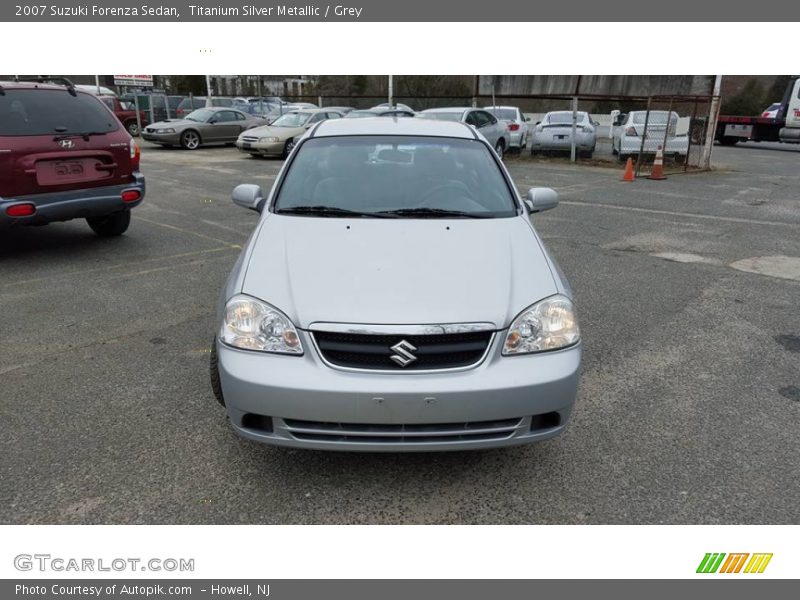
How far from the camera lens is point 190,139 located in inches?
809

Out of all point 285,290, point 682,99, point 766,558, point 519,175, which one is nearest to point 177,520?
point 285,290

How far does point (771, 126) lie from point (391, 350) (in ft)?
91.4

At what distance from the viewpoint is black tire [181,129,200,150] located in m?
20.3

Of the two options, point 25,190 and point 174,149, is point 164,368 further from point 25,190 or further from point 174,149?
point 174,149

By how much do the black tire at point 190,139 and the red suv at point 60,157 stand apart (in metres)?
14.1

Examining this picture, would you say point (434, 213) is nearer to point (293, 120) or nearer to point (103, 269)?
point (103, 269)

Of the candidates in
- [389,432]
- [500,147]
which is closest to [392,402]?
[389,432]

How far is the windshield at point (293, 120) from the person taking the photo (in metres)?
18.7

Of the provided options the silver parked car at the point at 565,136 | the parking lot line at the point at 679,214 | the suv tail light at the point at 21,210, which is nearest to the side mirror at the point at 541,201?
the suv tail light at the point at 21,210

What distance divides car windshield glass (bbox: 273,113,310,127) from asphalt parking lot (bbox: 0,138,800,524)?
12.3 meters

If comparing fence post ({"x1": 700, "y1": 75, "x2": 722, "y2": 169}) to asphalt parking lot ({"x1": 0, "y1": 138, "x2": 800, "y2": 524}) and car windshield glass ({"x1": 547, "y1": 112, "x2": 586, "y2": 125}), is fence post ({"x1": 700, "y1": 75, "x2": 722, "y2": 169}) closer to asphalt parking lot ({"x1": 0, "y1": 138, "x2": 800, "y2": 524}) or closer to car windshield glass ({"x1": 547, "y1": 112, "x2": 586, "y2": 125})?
car windshield glass ({"x1": 547, "y1": 112, "x2": 586, "y2": 125})

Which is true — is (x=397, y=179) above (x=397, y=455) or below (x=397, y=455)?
above

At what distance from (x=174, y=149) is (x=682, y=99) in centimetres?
1584

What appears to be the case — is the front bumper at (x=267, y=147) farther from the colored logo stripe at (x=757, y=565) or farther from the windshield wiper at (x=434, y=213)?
the colored logo stripe at (x=757, y=565)
